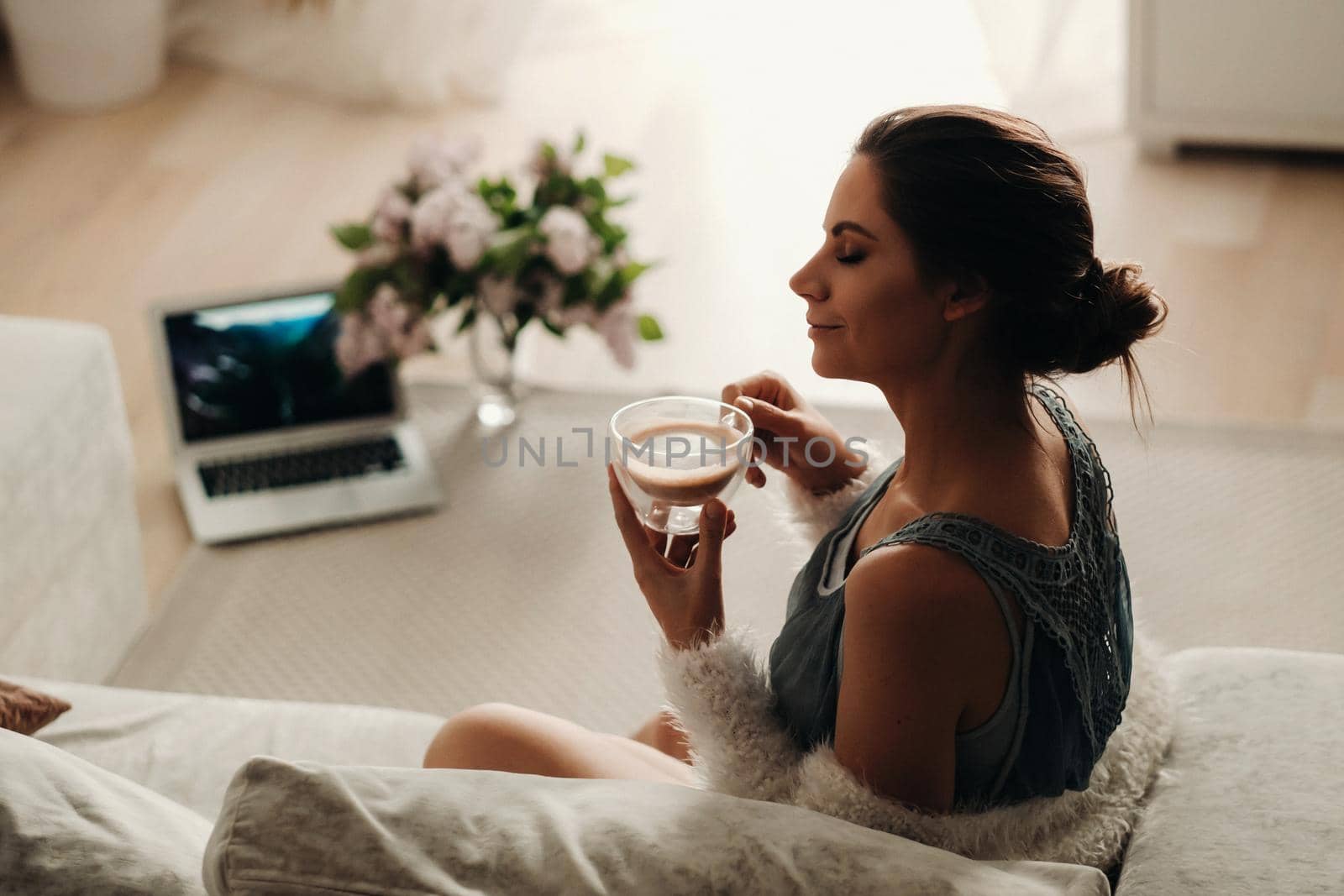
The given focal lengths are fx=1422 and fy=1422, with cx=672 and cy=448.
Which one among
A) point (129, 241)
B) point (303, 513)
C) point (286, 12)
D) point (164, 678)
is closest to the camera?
point (164, 678)

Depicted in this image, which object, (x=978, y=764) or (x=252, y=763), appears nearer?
(x=252, y=763)

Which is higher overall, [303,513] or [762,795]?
[762,795]

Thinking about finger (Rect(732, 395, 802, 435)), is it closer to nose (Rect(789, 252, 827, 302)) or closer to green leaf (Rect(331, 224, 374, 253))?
nose (Rect(789, 252, 827, 302))

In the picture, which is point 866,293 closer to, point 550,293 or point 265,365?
point 550,293

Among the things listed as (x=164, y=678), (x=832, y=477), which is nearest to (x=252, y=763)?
(x=832, y=477)

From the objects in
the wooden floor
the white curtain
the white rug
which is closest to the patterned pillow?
the white rug

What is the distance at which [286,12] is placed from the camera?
4.24m

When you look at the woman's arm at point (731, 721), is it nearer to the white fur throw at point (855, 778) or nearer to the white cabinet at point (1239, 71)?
the white fur throw at point (855, 778)

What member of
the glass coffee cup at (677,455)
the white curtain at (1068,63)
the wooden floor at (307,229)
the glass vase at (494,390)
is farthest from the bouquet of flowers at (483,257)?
the white curtain at (1068,63)

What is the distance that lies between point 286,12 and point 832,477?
331 cm

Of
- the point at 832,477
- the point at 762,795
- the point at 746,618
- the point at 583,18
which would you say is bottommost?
the point at 746,618

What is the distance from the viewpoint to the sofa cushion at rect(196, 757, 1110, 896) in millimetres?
862

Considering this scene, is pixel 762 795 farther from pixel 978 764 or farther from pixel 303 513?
pixel 303 513

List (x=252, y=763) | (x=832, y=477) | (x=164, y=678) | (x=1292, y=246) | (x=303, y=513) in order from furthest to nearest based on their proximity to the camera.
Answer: (x=1292, y=246) < (x=303, y=513) < (x=164, y=678) < (x=832, y=477) < (x=252, y=763)
